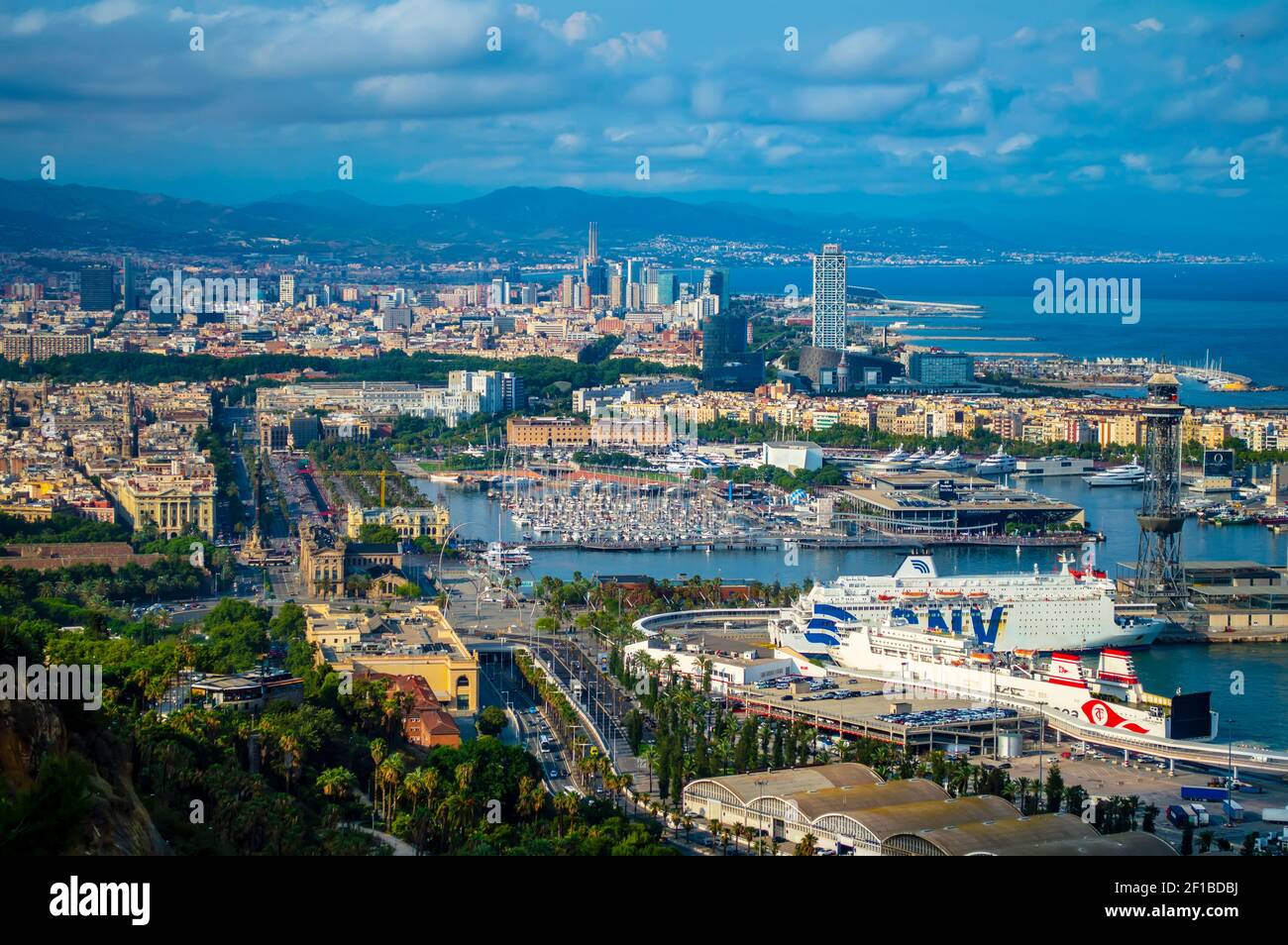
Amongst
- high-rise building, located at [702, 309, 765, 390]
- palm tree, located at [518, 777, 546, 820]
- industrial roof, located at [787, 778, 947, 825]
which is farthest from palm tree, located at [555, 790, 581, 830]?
high-rise building, located at [702, 309, 765, 390]

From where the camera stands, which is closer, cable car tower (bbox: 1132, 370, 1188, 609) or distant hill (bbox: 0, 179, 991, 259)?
cable car tower (bbox: 1132, 370, 1188, 609)

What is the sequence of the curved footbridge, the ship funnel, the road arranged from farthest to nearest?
the ship funnel → the curved footbridge → the road

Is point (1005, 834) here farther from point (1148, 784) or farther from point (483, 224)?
point (483, 224)

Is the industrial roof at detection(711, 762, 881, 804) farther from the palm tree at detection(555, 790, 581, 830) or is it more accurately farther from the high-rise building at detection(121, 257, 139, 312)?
the high-rise building at detection(121, 257, 139, 312)

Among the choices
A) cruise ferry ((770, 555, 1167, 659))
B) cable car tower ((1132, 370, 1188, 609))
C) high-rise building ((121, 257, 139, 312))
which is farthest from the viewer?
high-rise building ((121, 257, 139, 312))

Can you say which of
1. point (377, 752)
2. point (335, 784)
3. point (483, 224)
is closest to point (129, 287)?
point (483, 224)

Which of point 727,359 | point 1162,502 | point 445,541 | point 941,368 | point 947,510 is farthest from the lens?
point 727,359

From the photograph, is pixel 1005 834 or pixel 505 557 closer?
pixel 1005 834
